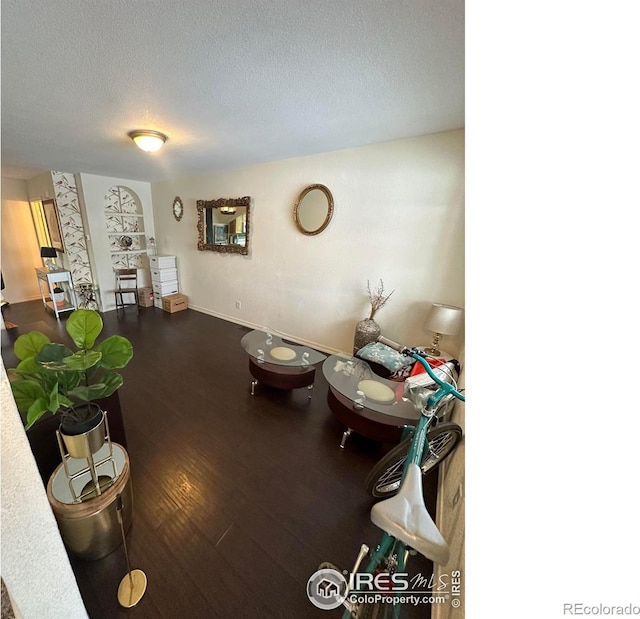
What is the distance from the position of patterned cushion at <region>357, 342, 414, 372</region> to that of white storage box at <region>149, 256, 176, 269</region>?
4.18 meters

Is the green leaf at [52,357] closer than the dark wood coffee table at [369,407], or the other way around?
the green leaf at [52,357]

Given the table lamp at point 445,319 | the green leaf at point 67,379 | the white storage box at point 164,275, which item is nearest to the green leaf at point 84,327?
the green leaf at point 67,379

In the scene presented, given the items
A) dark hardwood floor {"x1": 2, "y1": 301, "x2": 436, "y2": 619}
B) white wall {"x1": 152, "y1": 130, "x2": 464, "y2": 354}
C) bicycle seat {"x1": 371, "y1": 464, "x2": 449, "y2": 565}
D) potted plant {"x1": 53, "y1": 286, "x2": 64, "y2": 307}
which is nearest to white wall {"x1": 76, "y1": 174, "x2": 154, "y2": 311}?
potted plant {"x1": 53, "y1": 286, "x2": 64, "y2": 307}

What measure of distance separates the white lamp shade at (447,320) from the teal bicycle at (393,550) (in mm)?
1072

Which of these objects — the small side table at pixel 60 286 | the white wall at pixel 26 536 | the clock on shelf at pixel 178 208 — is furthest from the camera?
the clock on shelf at pixel 178 208

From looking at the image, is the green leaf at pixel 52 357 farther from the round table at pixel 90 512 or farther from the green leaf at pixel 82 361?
the round table at pixel 90 512

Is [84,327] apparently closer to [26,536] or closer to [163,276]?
[26,536]

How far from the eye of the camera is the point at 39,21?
1180 mm

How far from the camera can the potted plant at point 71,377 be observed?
2.85ft

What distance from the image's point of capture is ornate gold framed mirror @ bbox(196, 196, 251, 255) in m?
3.82
